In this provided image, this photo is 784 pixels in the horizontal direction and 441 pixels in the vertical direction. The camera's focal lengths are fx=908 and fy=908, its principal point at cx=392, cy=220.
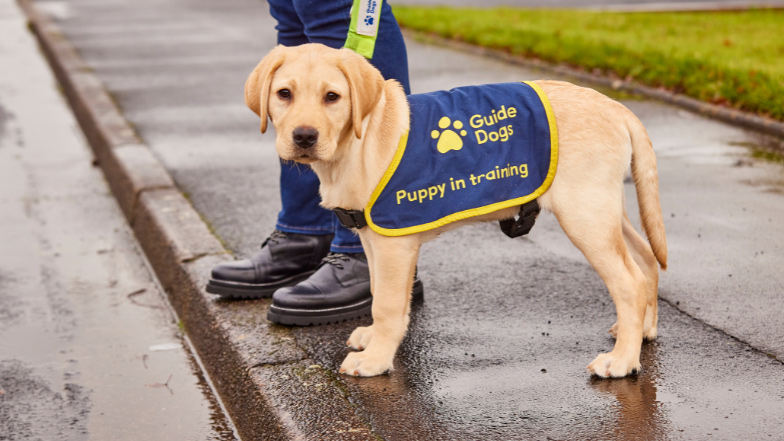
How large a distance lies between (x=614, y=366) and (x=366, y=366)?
0.86 m

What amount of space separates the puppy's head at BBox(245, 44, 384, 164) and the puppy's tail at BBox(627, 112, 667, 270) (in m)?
0.92

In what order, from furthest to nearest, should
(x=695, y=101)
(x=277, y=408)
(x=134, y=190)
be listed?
(x=695, y=101) < (x=134, y=190) < (x=277, y=408)

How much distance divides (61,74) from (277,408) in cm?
807

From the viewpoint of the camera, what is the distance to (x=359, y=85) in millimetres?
2980

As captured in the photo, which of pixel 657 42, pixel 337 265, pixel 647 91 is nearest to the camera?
pixel 337 265

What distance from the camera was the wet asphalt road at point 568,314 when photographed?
2898 mm

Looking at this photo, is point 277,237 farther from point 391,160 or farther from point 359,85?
point 359,85

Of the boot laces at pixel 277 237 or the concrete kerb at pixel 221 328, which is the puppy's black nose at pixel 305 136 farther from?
the boot laces at pixel 277 237

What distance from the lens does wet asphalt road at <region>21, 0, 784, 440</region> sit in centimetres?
290

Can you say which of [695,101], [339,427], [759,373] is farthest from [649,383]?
[695,101]

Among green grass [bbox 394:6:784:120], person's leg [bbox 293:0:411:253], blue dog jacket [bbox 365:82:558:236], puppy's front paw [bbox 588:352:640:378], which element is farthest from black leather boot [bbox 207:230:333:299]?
green grass [bbox 394:6:784:120]

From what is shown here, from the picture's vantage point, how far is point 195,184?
5.94m

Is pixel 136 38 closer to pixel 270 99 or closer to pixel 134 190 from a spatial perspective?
pixel 134 190

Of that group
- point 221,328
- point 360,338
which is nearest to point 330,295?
point 360,338
